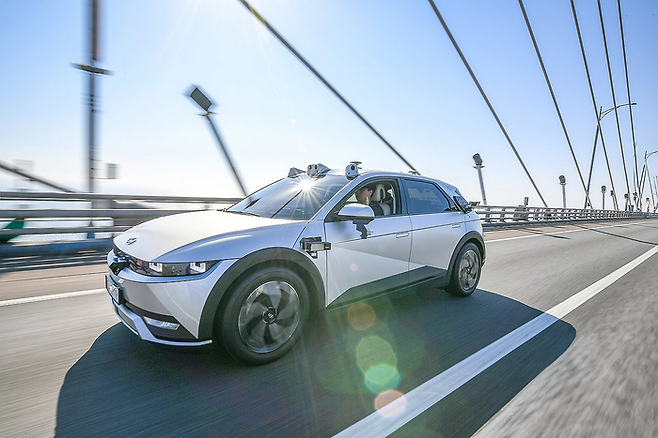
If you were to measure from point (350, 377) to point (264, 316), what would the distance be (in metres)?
0.74

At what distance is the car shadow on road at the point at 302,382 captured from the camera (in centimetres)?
200

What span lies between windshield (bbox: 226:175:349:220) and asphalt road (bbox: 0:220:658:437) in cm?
94

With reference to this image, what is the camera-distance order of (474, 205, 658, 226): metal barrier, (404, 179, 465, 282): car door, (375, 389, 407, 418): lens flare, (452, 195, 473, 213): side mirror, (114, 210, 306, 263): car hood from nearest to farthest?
(375, 389, 407, 418): lens flare → (114, 210, 306, 263): car hood → (404, 179, 465, 282): car door → (452, 195, 473, 213): side mirror → (474, 205, 658, 226): metal barrier

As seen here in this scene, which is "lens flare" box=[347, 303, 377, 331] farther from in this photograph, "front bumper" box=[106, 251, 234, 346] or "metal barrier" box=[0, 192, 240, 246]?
"metal barrier" box=[0, 192, 240, 246]

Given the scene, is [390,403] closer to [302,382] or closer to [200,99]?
[302,382]

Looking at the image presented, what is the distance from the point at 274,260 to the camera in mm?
2693

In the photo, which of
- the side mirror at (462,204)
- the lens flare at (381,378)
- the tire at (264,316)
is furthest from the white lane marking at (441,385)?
the side mirror at (462,204)

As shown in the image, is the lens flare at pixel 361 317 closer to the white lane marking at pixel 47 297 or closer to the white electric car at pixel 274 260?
the white electric car at pixel 274 260

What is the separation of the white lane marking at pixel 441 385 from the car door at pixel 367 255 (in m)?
0.96

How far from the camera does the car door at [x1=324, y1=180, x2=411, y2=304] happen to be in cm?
306

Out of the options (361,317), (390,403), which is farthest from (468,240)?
(390,403)

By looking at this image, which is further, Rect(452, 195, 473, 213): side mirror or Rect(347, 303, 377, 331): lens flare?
Rect(452, 195, 473, 213): side mirror

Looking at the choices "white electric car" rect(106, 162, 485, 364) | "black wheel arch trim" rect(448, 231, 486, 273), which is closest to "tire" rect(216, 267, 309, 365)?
"white electric car" rect(106, 162, 485, 364)

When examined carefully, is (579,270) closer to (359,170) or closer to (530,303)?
(530,303)
